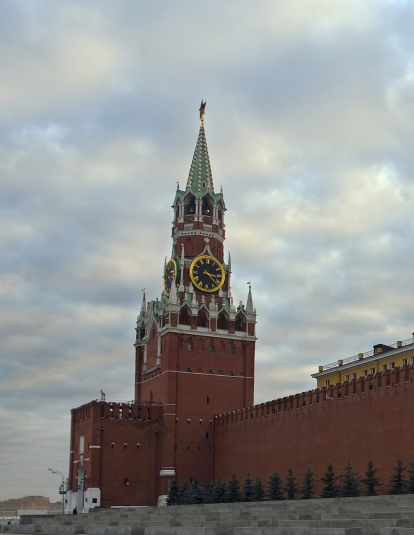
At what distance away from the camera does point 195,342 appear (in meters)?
63.0

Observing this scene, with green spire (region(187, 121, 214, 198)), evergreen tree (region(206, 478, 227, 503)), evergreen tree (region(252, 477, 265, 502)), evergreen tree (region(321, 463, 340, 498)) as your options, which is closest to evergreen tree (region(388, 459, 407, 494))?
evergreen tree (region(321, 463, 340, 498))

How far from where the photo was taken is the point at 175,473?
195ft

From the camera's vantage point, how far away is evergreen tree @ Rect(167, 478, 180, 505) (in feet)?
183

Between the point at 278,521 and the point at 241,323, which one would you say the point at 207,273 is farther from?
the point at 278,521

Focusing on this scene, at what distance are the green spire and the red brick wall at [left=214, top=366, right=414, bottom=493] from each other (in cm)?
2010

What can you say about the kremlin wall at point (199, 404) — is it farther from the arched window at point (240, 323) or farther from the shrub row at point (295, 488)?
the shrub row at point (295, 488)

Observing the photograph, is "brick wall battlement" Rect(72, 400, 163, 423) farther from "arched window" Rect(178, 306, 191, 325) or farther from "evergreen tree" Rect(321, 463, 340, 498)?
"evergreen tree" Rect(321, 463, 340, 498)

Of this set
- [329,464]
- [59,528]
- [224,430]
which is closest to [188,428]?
[224,430]

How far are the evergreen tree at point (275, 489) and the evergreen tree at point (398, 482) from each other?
9700mm

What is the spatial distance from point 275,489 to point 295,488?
138cm

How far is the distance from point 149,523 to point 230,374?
1288 inches

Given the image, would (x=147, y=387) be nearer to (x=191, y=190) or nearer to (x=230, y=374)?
(x=230, y=374)

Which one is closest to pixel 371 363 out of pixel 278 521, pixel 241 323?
pixel 241 323

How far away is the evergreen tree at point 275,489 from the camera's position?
46125 millimetres
